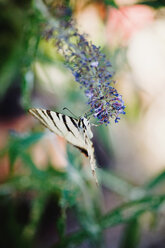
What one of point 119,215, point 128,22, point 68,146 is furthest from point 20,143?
point 128,22

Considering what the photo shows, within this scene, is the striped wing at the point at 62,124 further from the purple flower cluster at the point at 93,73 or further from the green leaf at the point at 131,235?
the green leaf at the point at 131,235

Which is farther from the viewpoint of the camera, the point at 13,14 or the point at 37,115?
the point at 13,14

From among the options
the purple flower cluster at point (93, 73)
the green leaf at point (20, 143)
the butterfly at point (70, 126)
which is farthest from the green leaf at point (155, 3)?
the green leaf at point (20, 143)

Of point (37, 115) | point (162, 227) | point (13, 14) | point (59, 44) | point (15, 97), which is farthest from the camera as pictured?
point (15, 97)

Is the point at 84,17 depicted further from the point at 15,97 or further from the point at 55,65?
the point at 15,97

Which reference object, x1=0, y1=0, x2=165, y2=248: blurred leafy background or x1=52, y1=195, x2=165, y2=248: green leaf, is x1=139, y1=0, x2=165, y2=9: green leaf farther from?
x1=52, y1=195, x2=165, y2=248: green leaf

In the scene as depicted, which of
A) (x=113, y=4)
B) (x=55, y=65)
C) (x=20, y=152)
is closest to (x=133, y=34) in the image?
(x=55, y=65)

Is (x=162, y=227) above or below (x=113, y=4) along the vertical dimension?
below
